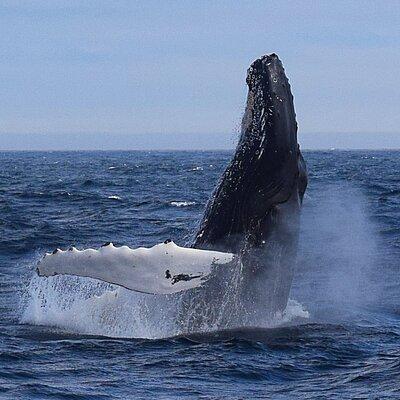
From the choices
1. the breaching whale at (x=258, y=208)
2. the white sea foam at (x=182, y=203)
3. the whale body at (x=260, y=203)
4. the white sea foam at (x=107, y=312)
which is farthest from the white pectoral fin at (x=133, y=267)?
the white sea foam at (x=182, y=203)

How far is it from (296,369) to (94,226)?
1559 centimetres

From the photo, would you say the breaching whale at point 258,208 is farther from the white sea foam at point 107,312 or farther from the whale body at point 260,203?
the white sea foam at point 107,312

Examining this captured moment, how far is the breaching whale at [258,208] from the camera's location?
10500mm

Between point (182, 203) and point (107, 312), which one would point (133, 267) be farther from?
point (182, 203)

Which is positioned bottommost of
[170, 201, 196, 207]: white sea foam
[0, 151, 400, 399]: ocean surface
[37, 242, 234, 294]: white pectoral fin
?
[0, 151, 400, 399]: ocean surface

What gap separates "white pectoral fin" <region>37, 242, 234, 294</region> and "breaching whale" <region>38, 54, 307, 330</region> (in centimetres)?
76

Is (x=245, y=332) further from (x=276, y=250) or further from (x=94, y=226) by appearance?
(x=94, y=226)

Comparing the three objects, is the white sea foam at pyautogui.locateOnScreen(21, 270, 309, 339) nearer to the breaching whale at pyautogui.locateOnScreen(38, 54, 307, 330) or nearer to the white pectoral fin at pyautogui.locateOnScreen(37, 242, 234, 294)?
the breaching whale at pyautogui.locateOnScreen(38, 54, 307, 330)

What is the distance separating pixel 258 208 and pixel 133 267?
194 centimetres

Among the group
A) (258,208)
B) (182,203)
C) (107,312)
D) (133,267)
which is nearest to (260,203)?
(258,208)

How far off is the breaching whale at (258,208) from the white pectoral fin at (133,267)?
759 millimetres

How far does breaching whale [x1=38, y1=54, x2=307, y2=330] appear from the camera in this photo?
10.5 meters

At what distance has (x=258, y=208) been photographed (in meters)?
10.7

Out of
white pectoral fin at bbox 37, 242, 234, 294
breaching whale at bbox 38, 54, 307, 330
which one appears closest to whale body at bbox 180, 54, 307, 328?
breaching whale at bbox 38, 54, 307, 330
